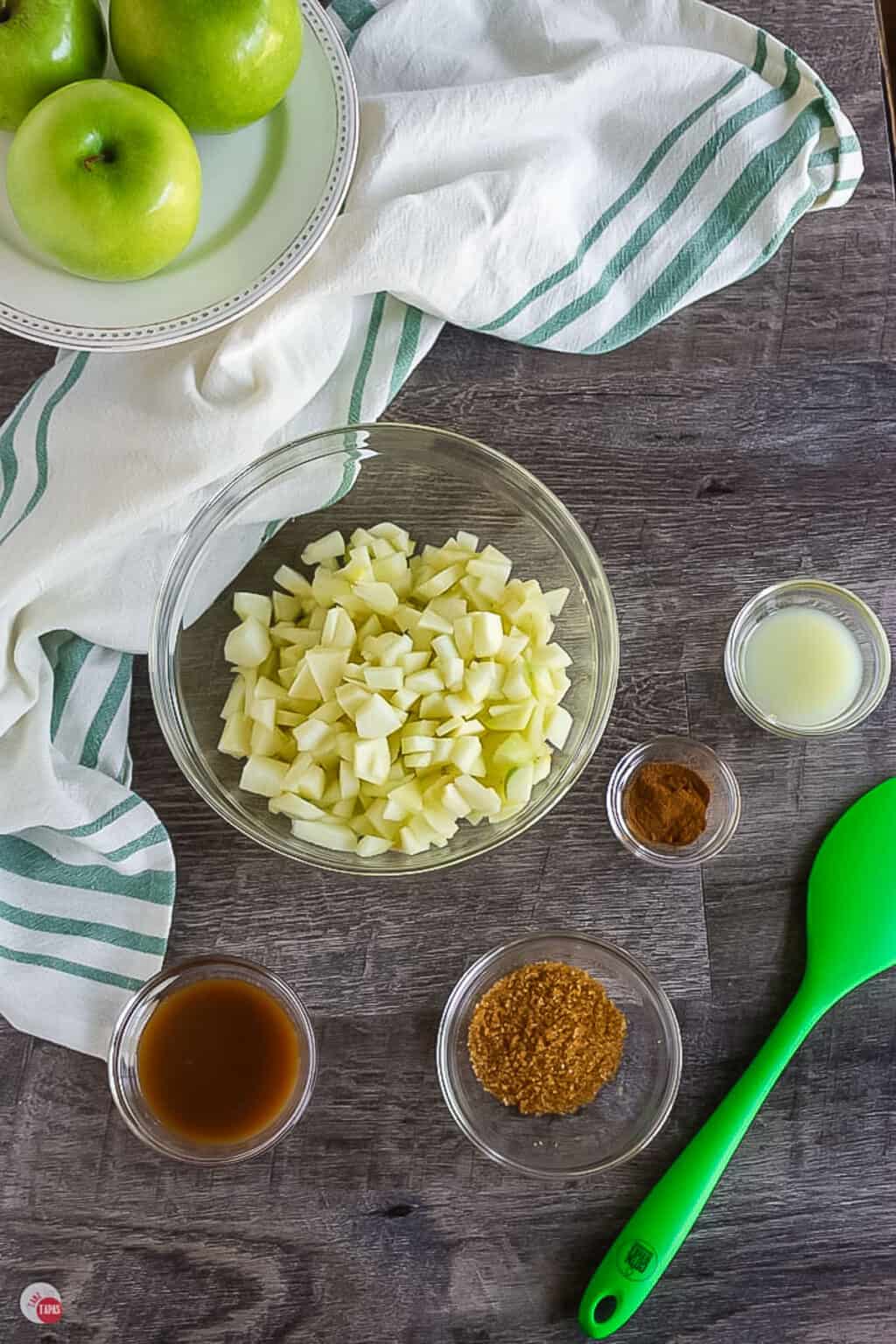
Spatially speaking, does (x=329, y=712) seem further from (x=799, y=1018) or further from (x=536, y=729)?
(x=799, y=1018)

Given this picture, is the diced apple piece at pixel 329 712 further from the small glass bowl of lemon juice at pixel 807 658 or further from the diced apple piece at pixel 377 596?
the small glass bowl of lemon juice at pixel 807 658

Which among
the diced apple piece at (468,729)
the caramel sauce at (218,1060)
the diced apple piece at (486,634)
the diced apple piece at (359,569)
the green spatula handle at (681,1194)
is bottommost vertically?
the green spatula handle at (681,1194)

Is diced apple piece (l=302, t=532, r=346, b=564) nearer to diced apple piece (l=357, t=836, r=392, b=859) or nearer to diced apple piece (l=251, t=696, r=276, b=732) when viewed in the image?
diced apple piece (l=251, t=696, r=276, b=732)

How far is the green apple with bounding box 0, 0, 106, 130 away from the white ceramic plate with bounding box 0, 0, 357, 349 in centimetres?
8

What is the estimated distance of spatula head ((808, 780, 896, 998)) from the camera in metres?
1.26

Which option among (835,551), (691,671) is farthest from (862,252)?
(691,671)

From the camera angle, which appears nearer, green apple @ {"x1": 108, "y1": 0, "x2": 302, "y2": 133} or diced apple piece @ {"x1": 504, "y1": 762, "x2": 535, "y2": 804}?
green apple @ {"x1": 108, "y1": 0, "x2": 302, "y2": 133}

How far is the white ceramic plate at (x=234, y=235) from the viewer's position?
1129 millimetres

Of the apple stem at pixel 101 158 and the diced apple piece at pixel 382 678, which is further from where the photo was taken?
the diced apple piece at pixel 382 678

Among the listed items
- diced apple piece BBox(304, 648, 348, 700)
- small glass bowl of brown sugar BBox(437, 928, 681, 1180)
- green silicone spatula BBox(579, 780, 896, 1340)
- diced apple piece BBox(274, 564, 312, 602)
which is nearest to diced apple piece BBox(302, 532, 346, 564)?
diced apple piece BBox(274, 564, 312, 602)

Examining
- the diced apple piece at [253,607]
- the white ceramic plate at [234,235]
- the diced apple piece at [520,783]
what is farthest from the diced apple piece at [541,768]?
the white ceramic plate at [234,235]

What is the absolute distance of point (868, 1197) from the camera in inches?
50.2

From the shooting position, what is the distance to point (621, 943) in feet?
4.24

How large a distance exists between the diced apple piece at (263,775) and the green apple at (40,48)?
63cm
